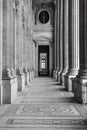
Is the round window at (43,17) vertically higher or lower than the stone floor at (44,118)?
higher

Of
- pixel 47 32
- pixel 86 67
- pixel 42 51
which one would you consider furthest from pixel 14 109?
pixel 42 51

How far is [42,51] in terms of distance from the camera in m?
57.3

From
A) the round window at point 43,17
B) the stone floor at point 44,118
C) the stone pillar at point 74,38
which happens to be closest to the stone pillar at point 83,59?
the stone floor at point 44,118

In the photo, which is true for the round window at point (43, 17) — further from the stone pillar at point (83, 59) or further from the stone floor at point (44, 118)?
the stone floor at point (44, 118)

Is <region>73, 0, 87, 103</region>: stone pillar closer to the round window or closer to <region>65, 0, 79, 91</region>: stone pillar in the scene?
<region>65, 0, 79, 91</region>: stone pillar

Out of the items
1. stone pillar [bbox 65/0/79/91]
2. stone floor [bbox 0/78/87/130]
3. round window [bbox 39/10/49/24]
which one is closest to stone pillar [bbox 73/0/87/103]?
stone floor [bbox 0/78/87/130]

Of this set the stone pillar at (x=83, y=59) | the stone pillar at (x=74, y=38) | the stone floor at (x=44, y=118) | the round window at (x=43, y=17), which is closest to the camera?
the stone floor at (x=44, y=118)

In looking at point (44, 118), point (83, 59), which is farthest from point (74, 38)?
point (44, 118)

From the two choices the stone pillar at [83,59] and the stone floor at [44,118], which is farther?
the stone pillar at [83,59]

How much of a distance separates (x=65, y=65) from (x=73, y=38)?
5607mm

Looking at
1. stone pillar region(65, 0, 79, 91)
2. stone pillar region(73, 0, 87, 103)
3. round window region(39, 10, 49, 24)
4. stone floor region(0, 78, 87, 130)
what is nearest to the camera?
stone floor region(0, 78, 87, 130)

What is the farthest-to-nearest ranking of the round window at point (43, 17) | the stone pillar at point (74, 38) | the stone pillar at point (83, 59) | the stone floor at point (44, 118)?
the round window at point (43, 17), the stone pillar at point (74, 38), the stone pillar at point (83, 59), the stone floor at point (44, 118)

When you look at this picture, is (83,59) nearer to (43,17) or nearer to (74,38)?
(74,38)

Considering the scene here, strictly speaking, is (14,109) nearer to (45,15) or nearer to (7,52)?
(7,52)
